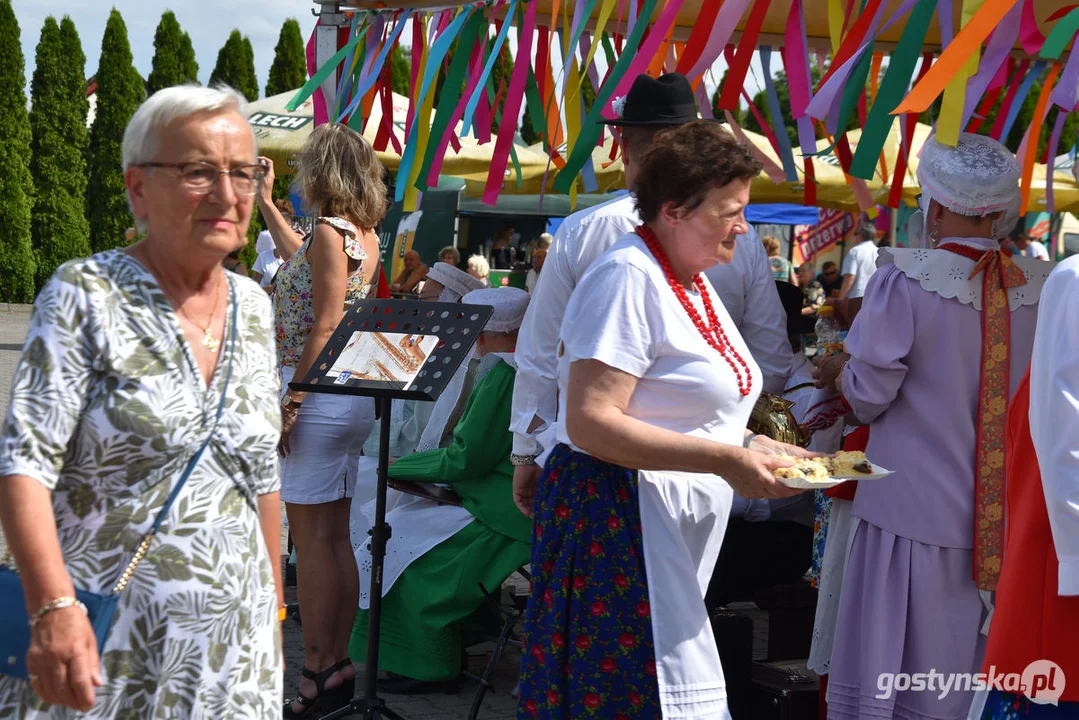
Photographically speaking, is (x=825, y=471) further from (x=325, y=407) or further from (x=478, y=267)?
(x=478, y=267)

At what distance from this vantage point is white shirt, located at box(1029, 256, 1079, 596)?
2.22 meters

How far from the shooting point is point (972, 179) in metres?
3.57

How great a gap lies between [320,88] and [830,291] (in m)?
11.4

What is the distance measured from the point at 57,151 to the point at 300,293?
78.6ft

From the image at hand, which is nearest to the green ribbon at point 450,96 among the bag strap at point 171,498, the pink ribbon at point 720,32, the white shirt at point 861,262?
the pink ribbon at point 720,32

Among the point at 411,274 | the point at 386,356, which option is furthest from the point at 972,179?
the point at 411,274

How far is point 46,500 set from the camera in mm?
1918

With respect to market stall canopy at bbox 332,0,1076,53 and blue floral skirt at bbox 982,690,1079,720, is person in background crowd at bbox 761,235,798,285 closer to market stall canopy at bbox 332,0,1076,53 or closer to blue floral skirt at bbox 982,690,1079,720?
market stall canopy at bbox 332,0,1076,53

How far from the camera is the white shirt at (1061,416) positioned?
87.6 inches

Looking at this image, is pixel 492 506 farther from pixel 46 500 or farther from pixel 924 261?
pixel 46 500

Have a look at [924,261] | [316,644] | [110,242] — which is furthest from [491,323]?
[110,242]

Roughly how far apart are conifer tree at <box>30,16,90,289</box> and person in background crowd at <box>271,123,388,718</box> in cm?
2291

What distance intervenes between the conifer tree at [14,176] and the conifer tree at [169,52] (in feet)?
9.55

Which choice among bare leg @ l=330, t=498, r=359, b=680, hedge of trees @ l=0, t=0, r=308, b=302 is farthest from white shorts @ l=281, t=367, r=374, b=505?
hedge of trees @ l=0, t=0, r=308, b=302
